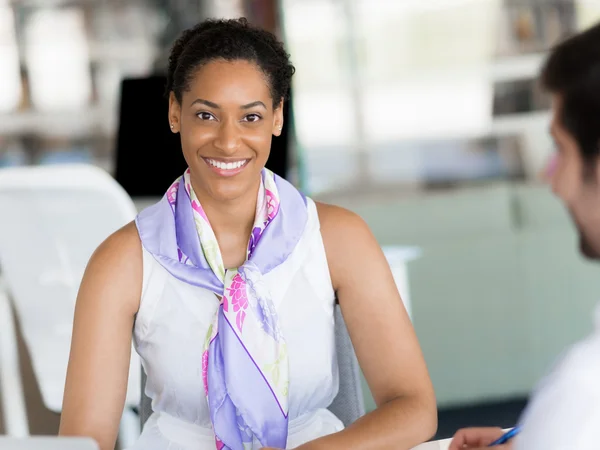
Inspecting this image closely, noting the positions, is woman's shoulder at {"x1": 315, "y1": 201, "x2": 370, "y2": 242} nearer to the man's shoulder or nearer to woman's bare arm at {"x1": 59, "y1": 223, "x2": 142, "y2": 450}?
woman's bare arm at {"x1": 59, "y1": 223, "x2": 142, "y2": 450}

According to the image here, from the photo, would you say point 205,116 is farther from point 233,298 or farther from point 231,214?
point 233,298


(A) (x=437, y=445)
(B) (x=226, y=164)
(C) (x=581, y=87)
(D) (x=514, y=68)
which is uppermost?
(C) (x=581, y=87)

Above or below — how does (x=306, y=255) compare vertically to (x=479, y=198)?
above

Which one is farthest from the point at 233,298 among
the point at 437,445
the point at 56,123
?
the point at 56,123

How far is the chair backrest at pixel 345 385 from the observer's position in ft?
5.30

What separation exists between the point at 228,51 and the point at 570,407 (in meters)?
0.91

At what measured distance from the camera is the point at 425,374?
151cm

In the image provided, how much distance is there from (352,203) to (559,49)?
270 cm

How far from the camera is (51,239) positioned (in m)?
2.31

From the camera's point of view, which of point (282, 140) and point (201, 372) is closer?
point (201, 372)

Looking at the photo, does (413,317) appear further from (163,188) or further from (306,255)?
(306,255)

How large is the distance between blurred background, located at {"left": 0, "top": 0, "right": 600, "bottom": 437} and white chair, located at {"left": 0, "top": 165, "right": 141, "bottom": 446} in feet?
0.78

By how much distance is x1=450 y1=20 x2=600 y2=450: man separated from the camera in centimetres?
79

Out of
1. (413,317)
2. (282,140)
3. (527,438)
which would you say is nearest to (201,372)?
(527,438)
